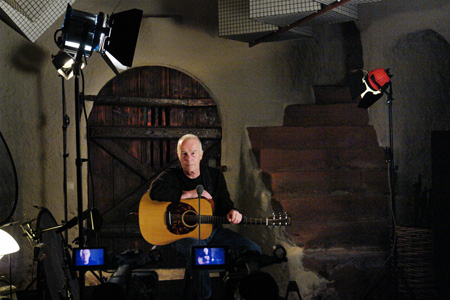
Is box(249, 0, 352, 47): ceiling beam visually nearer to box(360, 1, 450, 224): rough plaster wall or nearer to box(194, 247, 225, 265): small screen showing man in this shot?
box(360, 1, 450, 224): rough plaster wall

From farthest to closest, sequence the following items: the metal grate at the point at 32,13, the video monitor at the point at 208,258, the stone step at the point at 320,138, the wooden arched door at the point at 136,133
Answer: the wooden arched door at the point at 136,133 < the stone step at the point at 320,138 < the metal grate at the point at 32,13 < the video monitor at the point at 208,258

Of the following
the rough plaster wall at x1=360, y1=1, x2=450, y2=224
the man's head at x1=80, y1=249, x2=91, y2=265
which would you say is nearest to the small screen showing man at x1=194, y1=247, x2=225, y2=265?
the man's head at x1=80, y1=249, x2=91, y2=265

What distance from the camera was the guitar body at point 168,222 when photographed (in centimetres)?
339

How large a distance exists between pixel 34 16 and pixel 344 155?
2845 millimetres

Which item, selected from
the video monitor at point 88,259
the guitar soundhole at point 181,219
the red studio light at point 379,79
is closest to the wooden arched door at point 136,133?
the guitar soundhole at point 181,219

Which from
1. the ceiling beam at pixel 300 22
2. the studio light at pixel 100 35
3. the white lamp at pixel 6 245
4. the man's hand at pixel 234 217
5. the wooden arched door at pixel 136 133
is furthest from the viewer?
the wooden arched door at pixel 136 133

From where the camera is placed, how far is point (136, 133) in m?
4.43

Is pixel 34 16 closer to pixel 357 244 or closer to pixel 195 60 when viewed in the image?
pixel 195 60

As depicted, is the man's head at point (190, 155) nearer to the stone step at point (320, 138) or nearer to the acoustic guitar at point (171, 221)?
the acoustic guitar at point (171, 221)

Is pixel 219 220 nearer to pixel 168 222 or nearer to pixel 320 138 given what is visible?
pixel 168 222

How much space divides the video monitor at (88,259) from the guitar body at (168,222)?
91cm

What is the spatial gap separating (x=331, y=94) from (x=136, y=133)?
6.24 feet

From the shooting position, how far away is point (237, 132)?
14.6 ft

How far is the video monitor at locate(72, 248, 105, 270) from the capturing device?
2.46 metres
